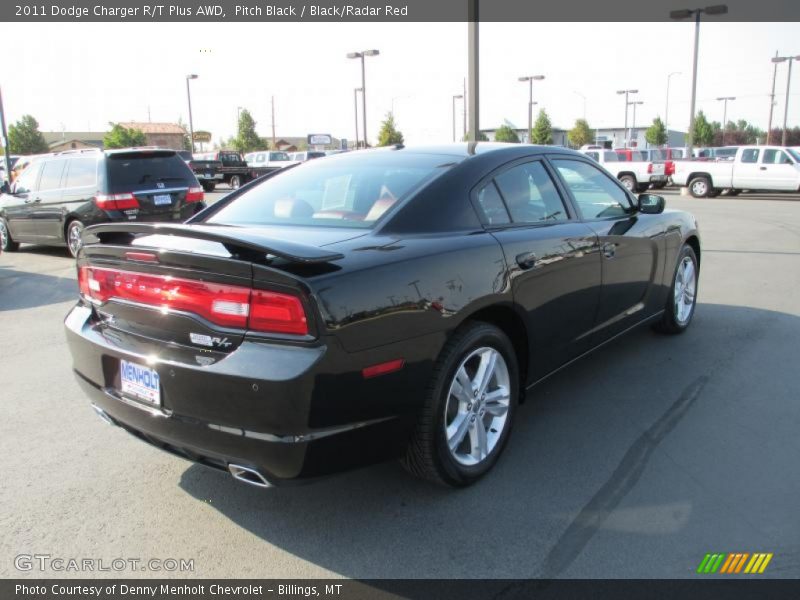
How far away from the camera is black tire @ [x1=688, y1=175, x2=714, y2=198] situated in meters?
22.9

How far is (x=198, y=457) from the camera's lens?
2586 mm

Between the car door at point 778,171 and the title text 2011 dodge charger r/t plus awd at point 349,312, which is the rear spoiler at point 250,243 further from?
the car door at point 778,171

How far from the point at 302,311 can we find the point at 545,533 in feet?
4.62

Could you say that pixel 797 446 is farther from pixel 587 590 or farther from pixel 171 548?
pixel 171 548

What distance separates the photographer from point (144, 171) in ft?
32.2

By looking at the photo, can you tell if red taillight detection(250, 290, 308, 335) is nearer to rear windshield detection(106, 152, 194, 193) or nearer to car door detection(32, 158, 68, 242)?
rear windshield detection(106, 152, 194, 193)

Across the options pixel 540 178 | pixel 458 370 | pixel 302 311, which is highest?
pixel 540 178

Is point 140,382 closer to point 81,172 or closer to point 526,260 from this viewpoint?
point 526,260

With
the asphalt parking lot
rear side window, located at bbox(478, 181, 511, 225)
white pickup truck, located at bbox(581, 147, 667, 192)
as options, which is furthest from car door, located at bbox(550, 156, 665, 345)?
white pickup truck, located at bbox(581, 147, 667, 192)

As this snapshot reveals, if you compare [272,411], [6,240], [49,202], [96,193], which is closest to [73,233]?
[49,202]

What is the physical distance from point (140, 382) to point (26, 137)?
78250 mm

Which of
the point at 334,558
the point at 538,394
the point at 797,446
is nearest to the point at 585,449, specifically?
the point at 538,394

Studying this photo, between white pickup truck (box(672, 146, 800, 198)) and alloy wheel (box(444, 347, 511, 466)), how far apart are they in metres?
21.9

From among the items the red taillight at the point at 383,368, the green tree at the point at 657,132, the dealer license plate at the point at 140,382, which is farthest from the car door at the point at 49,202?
the green tree at the point at 657,132
